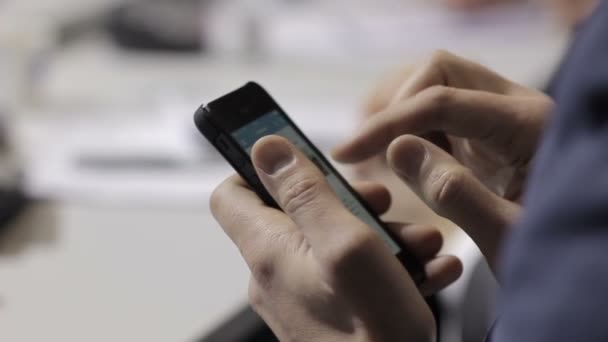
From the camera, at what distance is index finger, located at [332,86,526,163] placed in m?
0.55

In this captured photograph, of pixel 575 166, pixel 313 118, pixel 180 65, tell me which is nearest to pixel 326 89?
pixel 313 118

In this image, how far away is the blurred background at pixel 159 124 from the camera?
64cm

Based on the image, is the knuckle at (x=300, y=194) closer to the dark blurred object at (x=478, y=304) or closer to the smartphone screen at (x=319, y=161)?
the smartphone screen at (x=319, y=161)

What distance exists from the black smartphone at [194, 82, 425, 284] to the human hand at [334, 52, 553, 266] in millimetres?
48

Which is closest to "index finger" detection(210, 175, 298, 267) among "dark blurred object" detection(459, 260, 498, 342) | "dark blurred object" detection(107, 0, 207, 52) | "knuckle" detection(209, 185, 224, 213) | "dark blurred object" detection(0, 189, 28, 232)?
"knuckle" detection(209, 185, 224, 213)

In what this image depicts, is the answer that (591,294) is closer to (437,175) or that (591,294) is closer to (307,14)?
(437,175)

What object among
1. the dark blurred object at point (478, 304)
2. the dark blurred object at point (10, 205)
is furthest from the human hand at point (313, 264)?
the dark blurred object at point (10, 205)

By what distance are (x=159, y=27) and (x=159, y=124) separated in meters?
0.28

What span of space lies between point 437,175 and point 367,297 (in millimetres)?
87

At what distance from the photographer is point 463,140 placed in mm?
602

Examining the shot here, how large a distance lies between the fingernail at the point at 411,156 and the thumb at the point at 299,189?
0.18 feet

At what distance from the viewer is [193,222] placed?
0.77 metres

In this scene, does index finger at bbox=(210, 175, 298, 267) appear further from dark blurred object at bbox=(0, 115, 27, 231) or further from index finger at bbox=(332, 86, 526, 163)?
dark blurred object at bbox=(0, 115, 27, 231)

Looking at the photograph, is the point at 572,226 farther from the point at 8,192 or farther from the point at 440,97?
the point at 8,192
